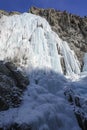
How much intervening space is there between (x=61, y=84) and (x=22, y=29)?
8255 mm

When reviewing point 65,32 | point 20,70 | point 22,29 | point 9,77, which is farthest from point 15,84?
point 65,32

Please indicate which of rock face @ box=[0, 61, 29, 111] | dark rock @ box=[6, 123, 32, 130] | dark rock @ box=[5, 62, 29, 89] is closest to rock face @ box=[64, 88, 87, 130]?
dark rock @ box=[5, 62, 29, 89]

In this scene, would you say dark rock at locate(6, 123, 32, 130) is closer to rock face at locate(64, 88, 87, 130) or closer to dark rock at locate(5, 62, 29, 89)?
rock face at locate(64, 88, 87, 130)

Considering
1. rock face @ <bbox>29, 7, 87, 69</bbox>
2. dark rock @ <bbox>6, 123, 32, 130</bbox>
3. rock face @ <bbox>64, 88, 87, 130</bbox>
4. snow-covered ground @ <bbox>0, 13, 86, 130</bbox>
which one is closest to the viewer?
dark rock @ <bbox>6, 123, 32, 130</bbox>

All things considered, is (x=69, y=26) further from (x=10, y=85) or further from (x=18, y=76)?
(x=10, y=85)

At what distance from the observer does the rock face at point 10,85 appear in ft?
71.1

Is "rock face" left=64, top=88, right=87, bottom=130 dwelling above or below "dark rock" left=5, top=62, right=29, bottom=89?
below

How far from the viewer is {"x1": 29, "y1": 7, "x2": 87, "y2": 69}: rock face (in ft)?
119

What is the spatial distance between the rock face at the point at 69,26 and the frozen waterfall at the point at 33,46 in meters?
2.41

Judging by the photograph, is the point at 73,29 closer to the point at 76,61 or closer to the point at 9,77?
the point at 76,61

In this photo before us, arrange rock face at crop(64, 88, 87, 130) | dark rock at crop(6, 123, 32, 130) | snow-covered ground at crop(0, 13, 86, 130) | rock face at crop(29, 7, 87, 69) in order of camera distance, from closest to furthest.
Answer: dark rock at crop(6, 123, 32, 130) < snow-covered ground at crop(0, 13, 86, 130) < rock face at crop(64, 88, 87, 130) < rock face at crop(29, 7, 87, 69)

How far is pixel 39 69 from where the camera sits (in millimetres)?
27109

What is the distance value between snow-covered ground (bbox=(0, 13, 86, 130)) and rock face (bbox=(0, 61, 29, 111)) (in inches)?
18.2

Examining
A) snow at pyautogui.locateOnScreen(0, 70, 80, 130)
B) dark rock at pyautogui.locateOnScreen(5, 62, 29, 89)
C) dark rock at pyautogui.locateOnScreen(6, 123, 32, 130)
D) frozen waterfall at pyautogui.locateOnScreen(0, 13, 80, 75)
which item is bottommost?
dark rock at pyautogui.locateOnScreen(6, 123, 32, 130)
